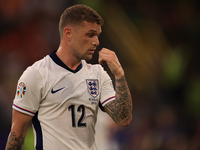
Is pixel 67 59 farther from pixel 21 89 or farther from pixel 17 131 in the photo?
pixel 17 131

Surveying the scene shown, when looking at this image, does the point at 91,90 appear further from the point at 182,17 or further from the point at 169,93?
the point at 182,17

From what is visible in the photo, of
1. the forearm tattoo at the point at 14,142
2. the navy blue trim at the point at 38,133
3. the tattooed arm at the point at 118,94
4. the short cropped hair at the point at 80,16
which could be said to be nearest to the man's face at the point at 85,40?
the short cropped hair at the point at 80,16

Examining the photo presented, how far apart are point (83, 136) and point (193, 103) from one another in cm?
338

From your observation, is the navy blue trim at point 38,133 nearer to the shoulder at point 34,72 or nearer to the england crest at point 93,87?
the shoulder at point 34,72

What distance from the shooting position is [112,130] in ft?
13.8

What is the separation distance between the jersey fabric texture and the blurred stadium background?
2311 mm

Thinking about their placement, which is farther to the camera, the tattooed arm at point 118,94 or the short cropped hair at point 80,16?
the short cropped hair at point 80,16

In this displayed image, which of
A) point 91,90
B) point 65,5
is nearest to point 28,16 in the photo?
point 65,5

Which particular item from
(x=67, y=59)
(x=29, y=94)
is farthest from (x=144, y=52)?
(x=29, y=94)

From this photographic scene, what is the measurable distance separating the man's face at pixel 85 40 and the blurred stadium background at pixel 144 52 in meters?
2.38

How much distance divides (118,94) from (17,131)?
2.59ft

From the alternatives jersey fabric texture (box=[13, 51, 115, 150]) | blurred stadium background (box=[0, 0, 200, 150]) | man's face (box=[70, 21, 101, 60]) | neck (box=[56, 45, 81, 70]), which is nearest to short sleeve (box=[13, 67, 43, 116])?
jersey fabric texture (box=[13, 51, 115, 150])

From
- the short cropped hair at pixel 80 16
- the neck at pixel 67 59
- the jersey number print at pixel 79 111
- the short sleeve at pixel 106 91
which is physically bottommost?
the jersey number print at pixel 79 111

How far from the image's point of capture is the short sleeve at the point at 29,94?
179 centimetres
